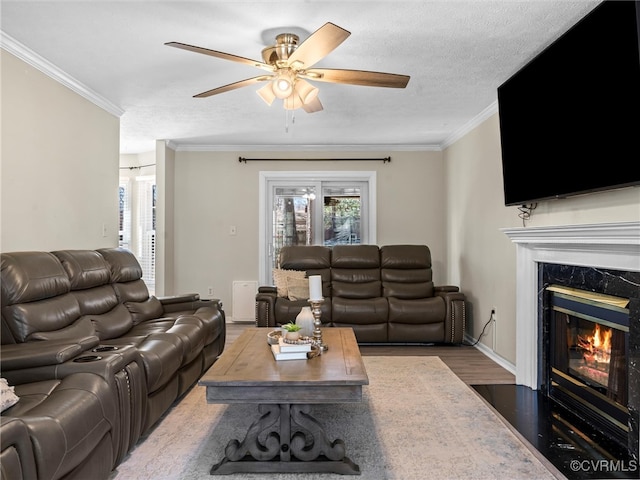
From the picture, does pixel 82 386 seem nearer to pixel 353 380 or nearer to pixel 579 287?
pixel 353 380

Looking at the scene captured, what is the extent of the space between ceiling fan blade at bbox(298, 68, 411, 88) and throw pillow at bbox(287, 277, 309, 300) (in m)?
2.73

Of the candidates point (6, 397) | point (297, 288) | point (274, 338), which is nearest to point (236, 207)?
point (297, 288)

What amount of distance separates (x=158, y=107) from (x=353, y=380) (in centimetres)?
341

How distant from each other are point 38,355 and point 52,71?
7.63 feet

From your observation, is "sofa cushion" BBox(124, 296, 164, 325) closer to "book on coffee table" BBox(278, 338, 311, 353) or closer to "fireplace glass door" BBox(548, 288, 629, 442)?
"book on coffee table" BBox(278, 338, 311, 353)

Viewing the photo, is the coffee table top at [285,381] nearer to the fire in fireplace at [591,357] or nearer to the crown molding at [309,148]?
the fire in fireplace at [591,357]

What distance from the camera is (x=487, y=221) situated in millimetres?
→ 4305

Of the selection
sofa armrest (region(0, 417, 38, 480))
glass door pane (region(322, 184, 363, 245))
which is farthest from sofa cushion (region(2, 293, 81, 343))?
glass door pane (region(322, 184, 363, 245))

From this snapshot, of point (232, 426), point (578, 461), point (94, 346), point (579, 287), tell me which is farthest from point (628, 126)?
point (94, 346)

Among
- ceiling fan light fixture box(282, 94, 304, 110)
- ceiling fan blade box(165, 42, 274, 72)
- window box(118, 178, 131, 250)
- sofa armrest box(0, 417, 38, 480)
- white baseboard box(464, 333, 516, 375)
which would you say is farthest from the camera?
window box(118, 178, 131, 250)

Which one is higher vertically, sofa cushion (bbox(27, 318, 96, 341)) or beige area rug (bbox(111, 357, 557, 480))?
sofa cushion (bbox(27, 318, 96, 341))

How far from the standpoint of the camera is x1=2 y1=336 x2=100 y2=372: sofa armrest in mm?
1945

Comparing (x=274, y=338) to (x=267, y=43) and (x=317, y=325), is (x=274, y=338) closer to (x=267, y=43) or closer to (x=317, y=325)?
(x=317, y=325)

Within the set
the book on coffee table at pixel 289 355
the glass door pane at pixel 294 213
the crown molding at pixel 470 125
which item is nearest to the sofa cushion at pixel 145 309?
the book on coffee table at pixel 289 355
